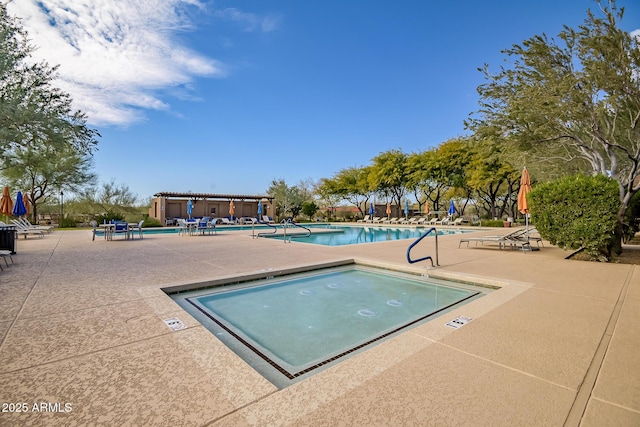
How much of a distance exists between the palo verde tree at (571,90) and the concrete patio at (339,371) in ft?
19.7

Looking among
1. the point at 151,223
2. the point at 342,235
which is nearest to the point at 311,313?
the point at 342,235

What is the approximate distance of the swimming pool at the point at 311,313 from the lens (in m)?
2.82

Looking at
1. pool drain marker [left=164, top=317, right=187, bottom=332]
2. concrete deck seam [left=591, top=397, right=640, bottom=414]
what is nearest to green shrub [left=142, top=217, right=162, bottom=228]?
pool drain marker [left=164, top=317, right=187, bottom=332]

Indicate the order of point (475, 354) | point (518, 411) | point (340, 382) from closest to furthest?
point (518, 411)
point (340, 382)
point (475, 354)

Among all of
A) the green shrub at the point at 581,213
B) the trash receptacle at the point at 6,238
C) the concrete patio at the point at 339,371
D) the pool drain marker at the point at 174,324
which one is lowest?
the pool drain marker at the point at 174,324

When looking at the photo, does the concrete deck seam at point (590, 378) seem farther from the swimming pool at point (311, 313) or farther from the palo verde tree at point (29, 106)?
the palo verde tree at point (29, 106)

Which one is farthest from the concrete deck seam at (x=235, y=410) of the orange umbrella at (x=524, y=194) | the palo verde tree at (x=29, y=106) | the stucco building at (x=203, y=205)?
the stucco building at (x=203, y=205)

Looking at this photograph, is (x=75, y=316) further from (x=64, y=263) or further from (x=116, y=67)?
(x=116, y=67)

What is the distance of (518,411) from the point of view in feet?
5.42

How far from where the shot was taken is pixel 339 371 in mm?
2102

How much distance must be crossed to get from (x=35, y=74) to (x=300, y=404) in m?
13.2

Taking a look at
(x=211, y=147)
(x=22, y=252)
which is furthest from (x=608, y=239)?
(x=211, y=147)

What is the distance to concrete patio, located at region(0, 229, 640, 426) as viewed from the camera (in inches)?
63.6

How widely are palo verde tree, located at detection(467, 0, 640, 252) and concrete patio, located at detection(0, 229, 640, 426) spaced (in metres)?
6.00
